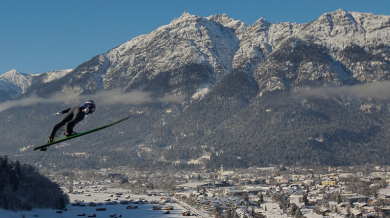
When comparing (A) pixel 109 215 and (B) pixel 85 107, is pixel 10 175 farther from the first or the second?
(B) pixel 85 107

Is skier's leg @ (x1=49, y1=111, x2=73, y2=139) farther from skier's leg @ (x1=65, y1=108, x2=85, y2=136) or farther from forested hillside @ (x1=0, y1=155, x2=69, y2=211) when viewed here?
forested hillside @ (x1=0, y1=155, x2=69, y2=211)

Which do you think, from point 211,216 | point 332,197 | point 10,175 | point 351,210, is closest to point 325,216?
point 351,210

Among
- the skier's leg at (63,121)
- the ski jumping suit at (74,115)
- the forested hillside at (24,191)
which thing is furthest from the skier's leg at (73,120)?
the forested hillside at (24,191)

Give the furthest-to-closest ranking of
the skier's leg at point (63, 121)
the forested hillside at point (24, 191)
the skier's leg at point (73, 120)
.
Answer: the forested hillside at point (24, 191) → the skier's leg at point (63, 121) → the skier's leg at point (73, 120)

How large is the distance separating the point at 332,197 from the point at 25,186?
283 ft

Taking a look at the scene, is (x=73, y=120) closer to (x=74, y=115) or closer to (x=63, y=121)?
(x=74, y=115)

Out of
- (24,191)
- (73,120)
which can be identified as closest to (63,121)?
(73,120)

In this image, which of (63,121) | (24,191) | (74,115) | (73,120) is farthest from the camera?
(24,191)

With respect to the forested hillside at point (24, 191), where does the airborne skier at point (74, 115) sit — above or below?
above

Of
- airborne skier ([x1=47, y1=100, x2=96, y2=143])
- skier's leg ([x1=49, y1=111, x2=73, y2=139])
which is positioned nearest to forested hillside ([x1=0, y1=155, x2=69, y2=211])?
skier's leg ([x1=49, y1=111, x2=73, y2=139])

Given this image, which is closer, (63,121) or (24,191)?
(63,121)

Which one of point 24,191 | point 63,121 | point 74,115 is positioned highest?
Answer: point 74,115

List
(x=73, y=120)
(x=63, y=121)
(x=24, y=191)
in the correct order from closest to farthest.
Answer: (x=73, y=120)
(x=63, y=121)
(x=24, y=191)

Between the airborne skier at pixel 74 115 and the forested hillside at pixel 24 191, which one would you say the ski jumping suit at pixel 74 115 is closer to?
the airborne skier at pixel 74 115
